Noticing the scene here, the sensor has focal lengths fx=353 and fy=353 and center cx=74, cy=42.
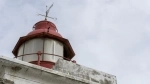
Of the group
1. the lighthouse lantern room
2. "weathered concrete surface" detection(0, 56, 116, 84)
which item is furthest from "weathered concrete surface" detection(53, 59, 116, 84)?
the lighthouse lantern room

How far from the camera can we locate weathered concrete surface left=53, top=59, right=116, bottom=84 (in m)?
7.15

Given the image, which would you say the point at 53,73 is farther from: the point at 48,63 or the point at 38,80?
the point at 48,63

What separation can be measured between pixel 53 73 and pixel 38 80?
1.00 feet

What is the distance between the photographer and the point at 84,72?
728cm

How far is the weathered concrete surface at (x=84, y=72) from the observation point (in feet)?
23.5

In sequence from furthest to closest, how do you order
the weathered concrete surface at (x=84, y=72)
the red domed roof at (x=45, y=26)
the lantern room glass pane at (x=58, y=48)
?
the red domed roof at (x=45, y=26), the lantern room glass pane at (x=58, y=48), the weathered concrete surface at (x=84, y=72)

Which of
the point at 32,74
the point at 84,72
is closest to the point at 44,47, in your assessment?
the point at 84,72

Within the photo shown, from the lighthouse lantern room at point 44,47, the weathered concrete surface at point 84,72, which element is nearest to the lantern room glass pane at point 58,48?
the lighthouse lantern room at point 44,47

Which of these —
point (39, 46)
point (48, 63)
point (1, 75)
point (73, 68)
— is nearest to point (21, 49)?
point (39, 46)

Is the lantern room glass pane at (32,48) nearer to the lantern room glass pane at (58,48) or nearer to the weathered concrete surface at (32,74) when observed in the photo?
the lantern room glass pane at (58,48)

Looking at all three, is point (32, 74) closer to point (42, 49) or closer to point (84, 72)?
point (84, 72)

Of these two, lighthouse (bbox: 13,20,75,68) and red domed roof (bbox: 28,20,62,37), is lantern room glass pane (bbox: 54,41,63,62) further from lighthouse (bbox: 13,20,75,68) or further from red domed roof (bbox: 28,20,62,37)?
red domed roof (bbox: 28,20,62,37)

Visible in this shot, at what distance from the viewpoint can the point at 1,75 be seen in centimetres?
625

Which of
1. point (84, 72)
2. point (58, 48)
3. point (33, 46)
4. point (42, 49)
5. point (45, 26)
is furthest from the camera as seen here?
point (45, 26)
